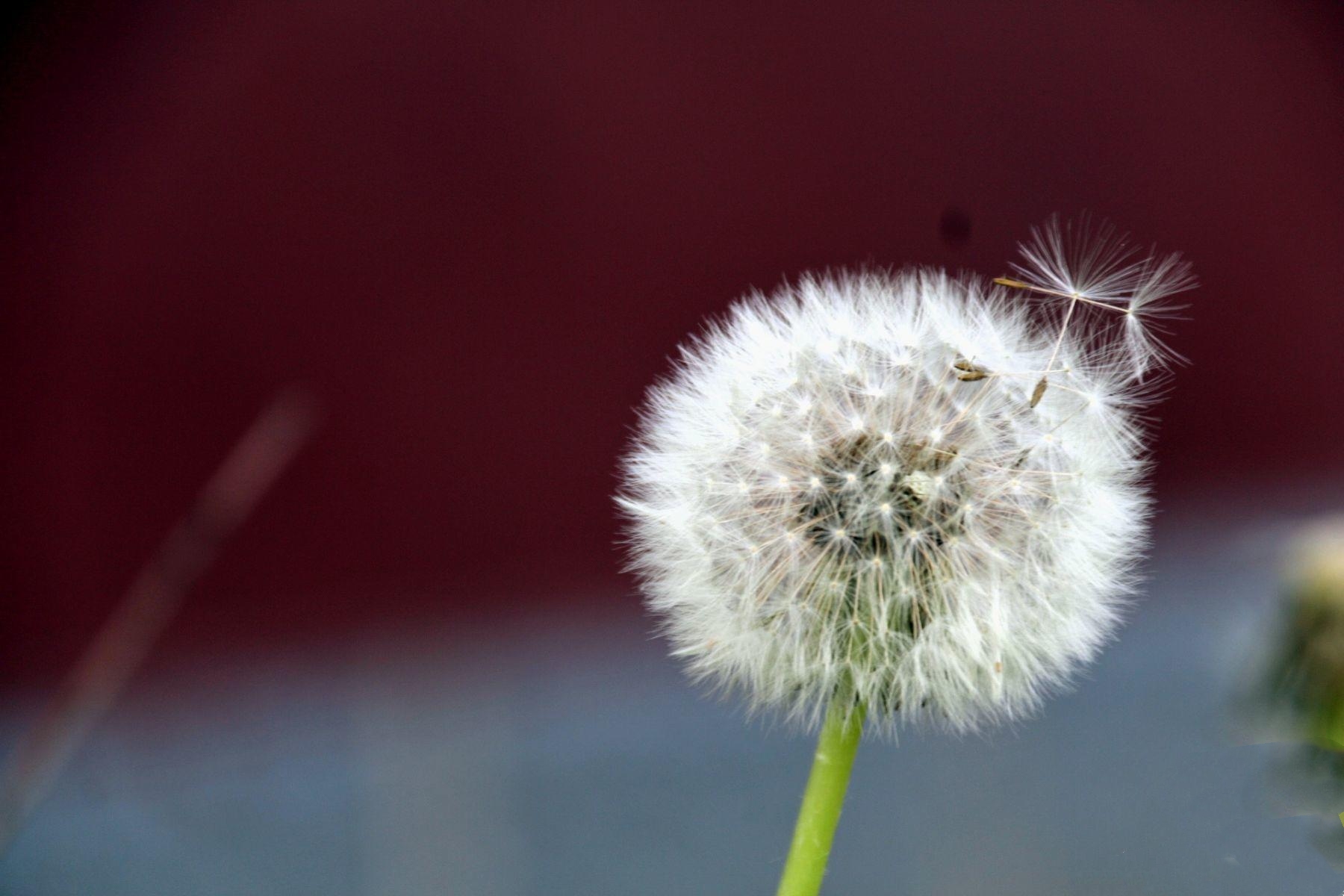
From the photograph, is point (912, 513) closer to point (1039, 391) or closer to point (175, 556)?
point (1039, 391)

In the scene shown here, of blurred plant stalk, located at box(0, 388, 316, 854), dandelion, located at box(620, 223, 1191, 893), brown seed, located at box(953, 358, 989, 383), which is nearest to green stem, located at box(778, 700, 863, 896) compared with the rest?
dandelion, located at box(620, 223, 1191, 893)

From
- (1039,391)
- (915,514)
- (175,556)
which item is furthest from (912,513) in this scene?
(175,556)

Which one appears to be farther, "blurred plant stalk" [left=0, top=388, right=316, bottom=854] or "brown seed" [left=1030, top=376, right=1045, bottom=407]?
"brown seed" [left=1030, top=376, right=1045, bottom=407]

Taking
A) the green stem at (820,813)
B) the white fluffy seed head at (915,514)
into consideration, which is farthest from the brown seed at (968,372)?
the green stem at (820,813)

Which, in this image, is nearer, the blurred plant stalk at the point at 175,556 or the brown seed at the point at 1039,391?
the blurred plant stalk at the point at 175,556

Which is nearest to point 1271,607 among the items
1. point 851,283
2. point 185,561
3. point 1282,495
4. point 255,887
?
point 851,283

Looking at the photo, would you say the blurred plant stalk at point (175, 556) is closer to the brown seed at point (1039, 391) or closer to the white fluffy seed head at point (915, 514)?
the white fluffy seed head at point (915, 514)

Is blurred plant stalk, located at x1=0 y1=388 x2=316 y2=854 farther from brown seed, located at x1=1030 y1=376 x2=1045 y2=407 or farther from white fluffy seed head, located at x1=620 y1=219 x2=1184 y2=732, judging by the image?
brown seed, located at x1=1030 y1=376 x2=1045 y2=407
